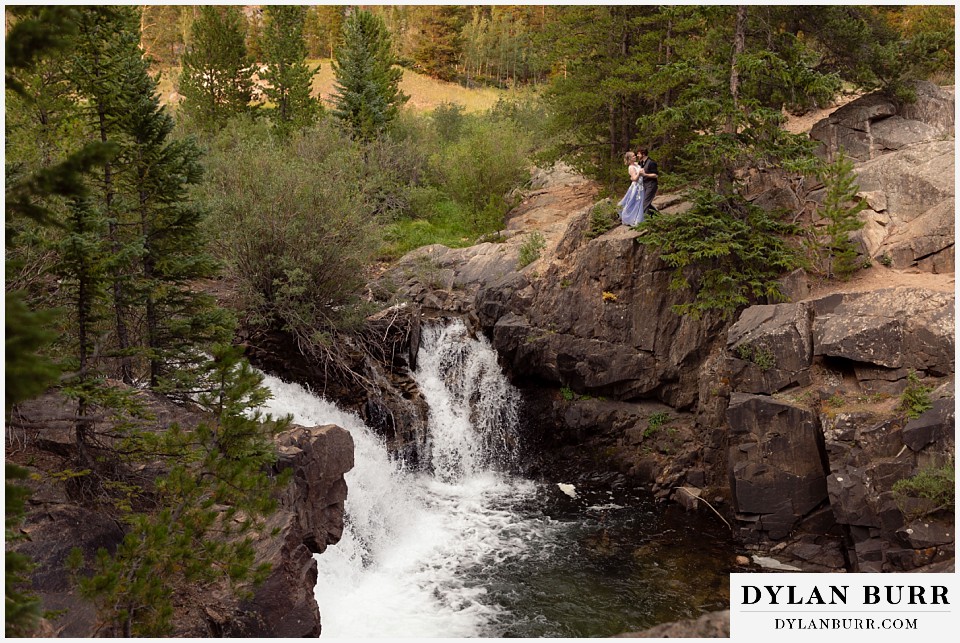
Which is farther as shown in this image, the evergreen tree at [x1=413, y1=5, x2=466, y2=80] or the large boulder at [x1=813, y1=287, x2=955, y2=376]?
the evergreen tree at [x1=413, y1=5, x2=466, y2=80]

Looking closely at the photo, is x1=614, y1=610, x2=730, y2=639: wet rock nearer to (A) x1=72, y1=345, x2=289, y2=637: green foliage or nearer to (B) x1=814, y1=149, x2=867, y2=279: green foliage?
(A) x1=72, y1=345, x2=289, y2=637: green foliage

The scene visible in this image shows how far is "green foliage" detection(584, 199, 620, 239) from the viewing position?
16641 millimetres

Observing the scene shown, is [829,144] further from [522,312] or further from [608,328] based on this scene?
[522,312]

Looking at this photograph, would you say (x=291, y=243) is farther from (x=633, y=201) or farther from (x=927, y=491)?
(x=927, y=491)

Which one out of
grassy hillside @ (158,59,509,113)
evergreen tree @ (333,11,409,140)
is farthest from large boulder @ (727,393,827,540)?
grassy hillside @ (158,59,509,113)

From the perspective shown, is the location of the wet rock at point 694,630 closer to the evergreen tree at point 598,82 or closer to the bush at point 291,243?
the bush at point 291,243

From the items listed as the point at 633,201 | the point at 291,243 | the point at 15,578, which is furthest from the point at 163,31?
the point at 15,578

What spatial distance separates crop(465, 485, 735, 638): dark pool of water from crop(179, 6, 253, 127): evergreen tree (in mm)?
24798

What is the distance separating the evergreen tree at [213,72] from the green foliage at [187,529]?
88.0 feet

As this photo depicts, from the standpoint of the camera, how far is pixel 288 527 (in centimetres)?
936

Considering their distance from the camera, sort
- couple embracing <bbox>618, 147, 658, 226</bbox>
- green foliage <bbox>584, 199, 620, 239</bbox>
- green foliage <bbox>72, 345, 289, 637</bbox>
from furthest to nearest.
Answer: green foliage <bbox>584, 199, 620, 239</bbox> < couple embracing <bbox>618, 147, 658, 226</bbox> < green foliage <bbox>72, 345, 289, 637</bbox>

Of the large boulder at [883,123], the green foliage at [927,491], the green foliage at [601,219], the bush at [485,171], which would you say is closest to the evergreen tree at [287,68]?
the bush at [485,171]

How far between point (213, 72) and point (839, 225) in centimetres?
2786

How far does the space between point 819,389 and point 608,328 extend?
15.5 ft
